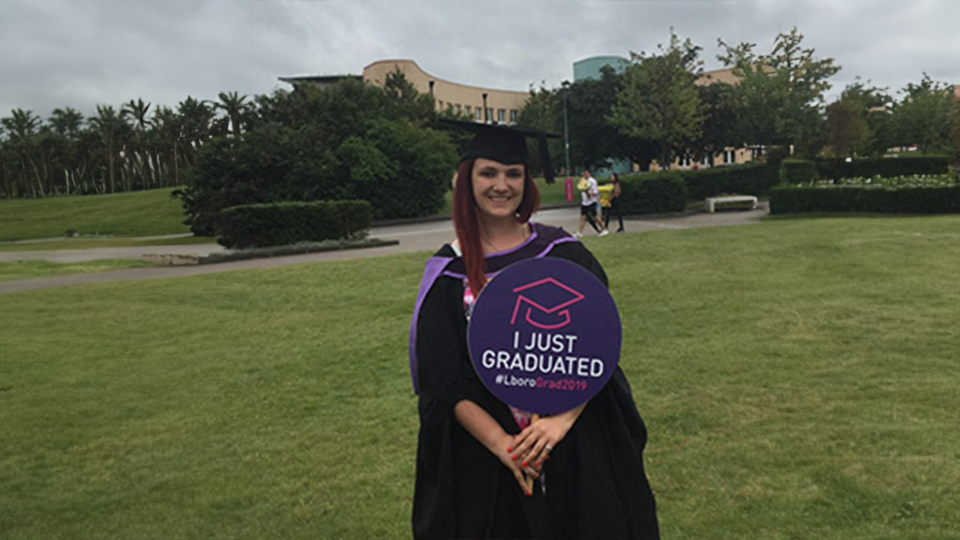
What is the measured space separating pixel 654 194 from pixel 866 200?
750 centimetres

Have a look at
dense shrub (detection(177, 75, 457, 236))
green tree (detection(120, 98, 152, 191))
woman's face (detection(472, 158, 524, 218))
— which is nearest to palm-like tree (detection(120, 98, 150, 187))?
green tree (detection(120, 98, 152, 191))

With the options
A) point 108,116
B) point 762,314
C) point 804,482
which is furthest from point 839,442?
point 108,116

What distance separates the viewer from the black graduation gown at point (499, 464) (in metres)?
2.32

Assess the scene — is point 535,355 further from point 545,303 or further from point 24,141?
point 24,141

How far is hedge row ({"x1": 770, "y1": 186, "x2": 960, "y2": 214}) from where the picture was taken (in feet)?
73.9

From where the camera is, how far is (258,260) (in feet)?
65.4

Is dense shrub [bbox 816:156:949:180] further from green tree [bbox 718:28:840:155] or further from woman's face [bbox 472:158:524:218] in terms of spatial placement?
woman's face [bbox 472:158:524:218]

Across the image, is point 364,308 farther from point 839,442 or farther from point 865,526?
point 865,526

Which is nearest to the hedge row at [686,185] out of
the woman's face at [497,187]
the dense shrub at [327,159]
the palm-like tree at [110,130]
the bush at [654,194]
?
the bush at [654,194]

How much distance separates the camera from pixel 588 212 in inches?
824

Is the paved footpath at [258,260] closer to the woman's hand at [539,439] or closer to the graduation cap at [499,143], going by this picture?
the graduation cap at [499,143]

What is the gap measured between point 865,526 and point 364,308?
8149mm

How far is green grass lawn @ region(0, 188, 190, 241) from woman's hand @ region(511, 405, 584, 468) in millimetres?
40507

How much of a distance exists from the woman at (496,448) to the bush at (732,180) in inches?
1273
